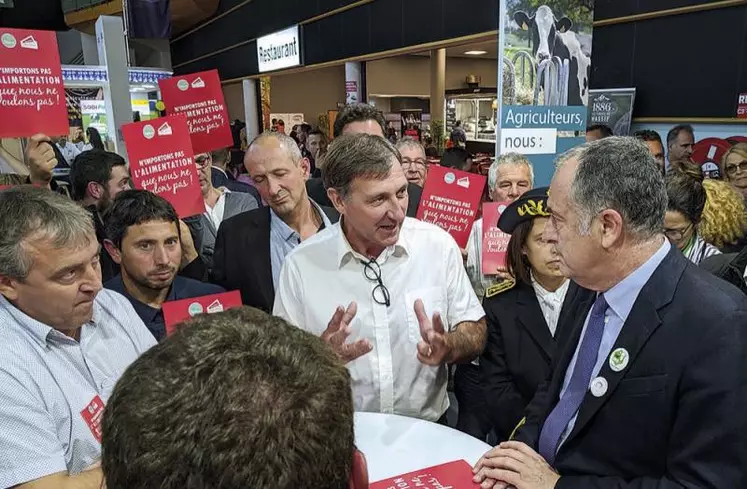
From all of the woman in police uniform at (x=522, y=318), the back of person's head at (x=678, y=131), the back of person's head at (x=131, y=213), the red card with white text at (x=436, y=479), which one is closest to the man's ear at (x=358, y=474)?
the red card with white text at (x=436, y=479)

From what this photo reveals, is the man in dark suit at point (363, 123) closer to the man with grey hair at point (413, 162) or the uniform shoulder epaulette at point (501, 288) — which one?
the man with grey hair at point (413, 162)

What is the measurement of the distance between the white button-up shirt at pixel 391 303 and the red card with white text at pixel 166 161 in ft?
4.34

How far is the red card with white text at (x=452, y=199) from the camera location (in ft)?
9.57

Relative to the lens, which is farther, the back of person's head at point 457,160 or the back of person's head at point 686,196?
the back of person's head at point 457,160

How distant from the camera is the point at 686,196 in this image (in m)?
2.49

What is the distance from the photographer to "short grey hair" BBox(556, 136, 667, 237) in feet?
3.96

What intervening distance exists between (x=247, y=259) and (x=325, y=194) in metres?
1.05

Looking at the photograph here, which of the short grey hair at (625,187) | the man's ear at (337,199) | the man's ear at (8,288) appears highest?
the short grey hair at (625,187)

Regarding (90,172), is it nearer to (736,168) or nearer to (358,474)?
(358,474)

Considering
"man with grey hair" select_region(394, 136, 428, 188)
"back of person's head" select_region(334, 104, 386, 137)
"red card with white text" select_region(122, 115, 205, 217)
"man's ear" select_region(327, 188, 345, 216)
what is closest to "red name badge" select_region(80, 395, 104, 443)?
"man's ear" select_region(327, 188, 345, 216)

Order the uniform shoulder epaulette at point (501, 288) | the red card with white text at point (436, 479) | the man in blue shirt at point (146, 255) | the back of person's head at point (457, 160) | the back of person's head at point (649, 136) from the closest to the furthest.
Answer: the red card with white text at point (436, 479) → the uniform shoulder epaulette at point (501, 288) → the man in blue shirt at point (146, 255) → the back of person's head at point (649, 136) → the back of person's head at point (457, 160)

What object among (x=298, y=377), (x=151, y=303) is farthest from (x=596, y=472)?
(x=151, y=303)

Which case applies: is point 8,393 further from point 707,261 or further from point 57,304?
point 707,261

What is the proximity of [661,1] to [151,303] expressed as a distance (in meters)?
5.75
